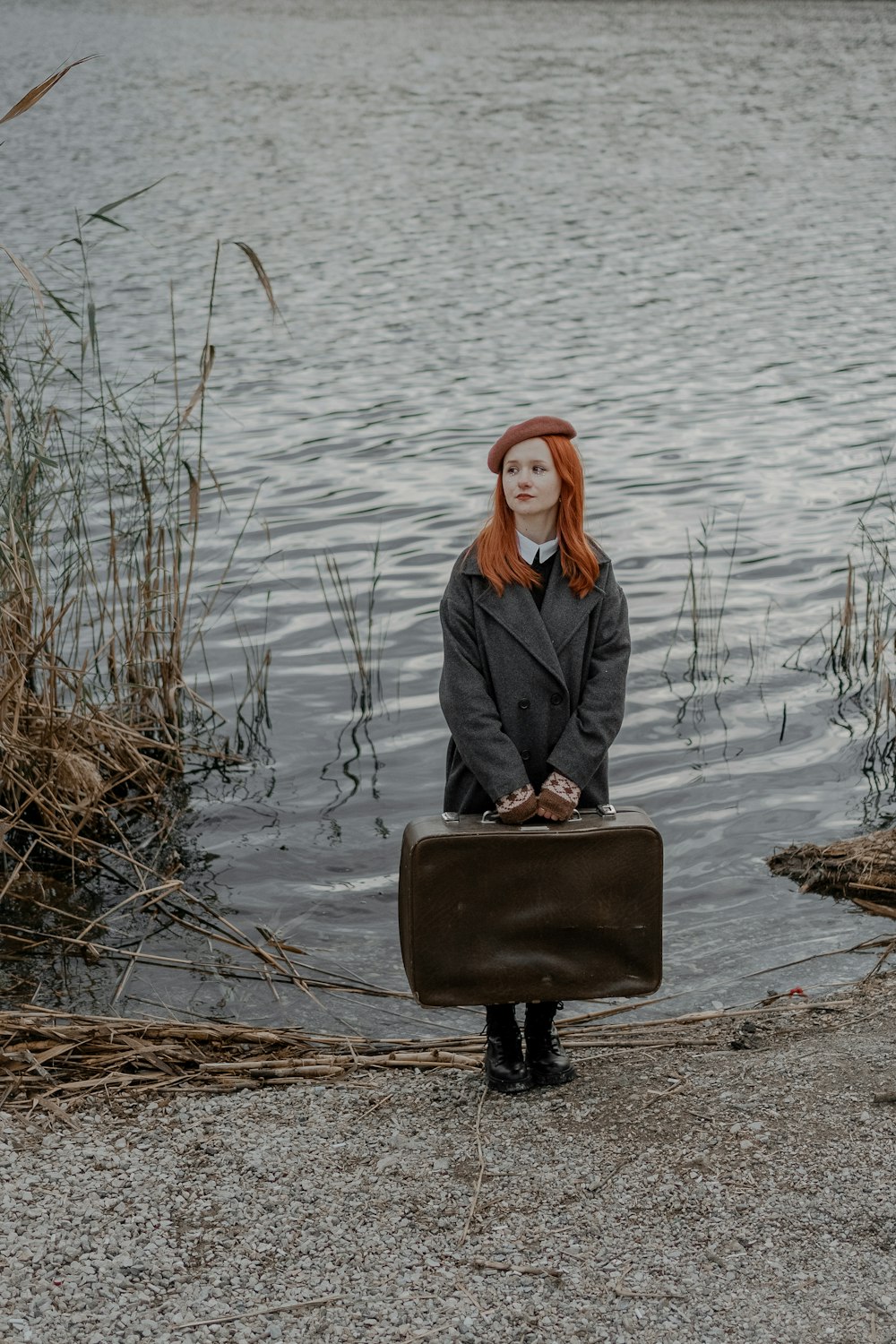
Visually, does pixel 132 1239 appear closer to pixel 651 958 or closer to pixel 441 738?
pixel 651 958

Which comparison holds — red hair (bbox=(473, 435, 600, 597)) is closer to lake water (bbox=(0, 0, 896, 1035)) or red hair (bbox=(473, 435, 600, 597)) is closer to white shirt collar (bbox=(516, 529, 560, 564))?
white shirt collar (bbox=(516, 529, 560, 564))

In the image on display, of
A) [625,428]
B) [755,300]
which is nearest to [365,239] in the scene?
[755,300]

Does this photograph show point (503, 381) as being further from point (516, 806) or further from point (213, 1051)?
point (516, 806)

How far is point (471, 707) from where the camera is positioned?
3543mm

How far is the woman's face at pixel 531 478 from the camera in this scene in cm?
355

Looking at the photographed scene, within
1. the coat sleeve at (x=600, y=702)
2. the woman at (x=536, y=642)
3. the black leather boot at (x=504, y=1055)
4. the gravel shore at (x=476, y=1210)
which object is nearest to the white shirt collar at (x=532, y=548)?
the woman at (x=536, y=642)

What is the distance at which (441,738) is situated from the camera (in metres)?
7.13

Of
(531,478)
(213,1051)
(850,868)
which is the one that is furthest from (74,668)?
(850,868)

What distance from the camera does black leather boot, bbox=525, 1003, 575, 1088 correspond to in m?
3.75

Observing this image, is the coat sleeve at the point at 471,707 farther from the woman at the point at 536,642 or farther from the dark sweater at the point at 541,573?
the dark sweater at the point at 541,573

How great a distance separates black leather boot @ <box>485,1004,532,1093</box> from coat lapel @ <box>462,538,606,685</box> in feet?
2.82

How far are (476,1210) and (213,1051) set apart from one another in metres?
1.18

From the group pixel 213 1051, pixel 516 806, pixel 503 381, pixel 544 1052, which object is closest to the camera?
pixel 516 806

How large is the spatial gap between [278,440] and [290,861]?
216 inches
